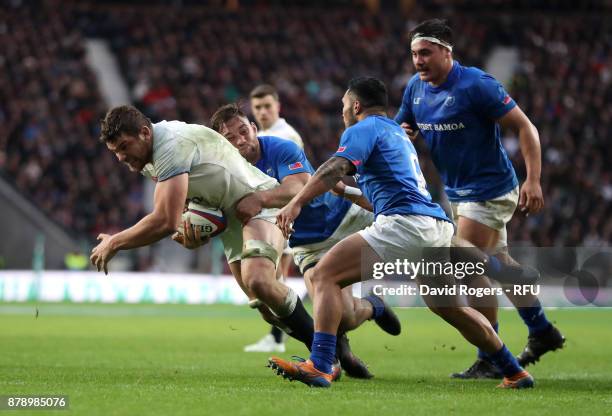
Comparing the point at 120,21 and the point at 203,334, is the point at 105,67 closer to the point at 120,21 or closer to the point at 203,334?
the point at 120,21

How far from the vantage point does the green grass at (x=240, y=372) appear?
19.8ft

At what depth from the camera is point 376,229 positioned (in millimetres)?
7117

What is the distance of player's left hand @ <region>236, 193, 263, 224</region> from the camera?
775 cm

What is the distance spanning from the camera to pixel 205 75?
96.2ft

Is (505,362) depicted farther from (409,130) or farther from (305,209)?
(305,209)

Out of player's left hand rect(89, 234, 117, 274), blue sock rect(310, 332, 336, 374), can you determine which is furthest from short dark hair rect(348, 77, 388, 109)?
player's left hand rect(89, 234, 117, 274)

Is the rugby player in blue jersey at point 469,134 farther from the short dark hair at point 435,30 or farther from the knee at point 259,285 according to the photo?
the knee at point 259,285

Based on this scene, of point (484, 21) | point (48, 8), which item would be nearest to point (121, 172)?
point (48, 8)

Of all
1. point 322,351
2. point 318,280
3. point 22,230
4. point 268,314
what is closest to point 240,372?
Result: point 268,314

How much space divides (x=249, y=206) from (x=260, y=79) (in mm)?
21925

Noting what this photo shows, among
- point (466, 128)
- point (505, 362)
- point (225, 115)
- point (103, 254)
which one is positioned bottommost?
point (505, 362)

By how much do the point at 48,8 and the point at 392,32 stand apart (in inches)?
409

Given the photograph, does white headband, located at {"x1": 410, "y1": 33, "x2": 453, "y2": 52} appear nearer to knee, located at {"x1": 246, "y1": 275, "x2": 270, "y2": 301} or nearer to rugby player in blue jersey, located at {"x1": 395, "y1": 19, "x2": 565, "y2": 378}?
rugby player in blue jersey, located at {"x1": 395, "y1": 19, "x2": 565, "y2": 378}

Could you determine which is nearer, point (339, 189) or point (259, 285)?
point (259, 285)
